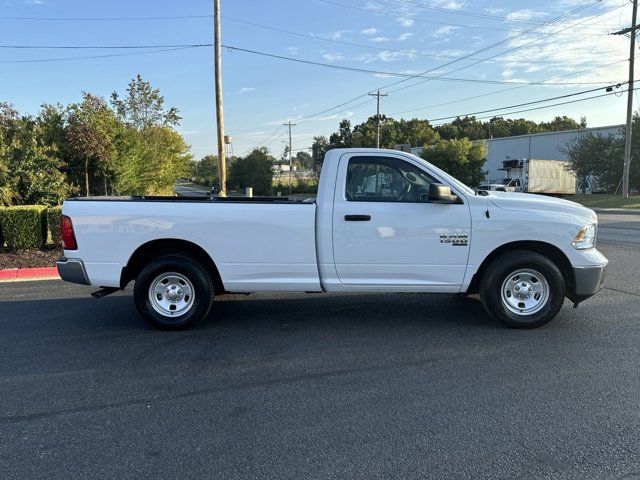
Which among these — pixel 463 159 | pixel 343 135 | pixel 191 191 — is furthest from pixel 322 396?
pixel 343 135

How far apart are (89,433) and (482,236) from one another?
4.07m

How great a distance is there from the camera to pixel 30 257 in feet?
32.3

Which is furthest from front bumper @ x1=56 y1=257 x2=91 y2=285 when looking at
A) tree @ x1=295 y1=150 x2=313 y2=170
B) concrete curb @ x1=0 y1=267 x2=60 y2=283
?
tree @ x1=295 y1=150 x2=313 y2=170

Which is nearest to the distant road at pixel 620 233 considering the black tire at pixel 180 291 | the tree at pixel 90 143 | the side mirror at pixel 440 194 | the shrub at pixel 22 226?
the side mirror at pixel 440 194

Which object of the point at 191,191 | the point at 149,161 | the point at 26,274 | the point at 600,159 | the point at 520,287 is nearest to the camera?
the point at 520,287

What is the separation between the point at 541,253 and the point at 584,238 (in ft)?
1.49

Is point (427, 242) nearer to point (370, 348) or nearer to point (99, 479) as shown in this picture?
point (370, 348)

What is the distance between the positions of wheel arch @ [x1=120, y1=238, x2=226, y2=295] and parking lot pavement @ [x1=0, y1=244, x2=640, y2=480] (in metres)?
0.62

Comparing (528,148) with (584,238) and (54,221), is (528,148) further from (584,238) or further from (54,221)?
(584,238)

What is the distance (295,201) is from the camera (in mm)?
5621

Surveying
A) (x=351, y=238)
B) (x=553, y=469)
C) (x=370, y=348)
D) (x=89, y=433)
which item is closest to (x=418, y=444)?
(x=553, y=469)

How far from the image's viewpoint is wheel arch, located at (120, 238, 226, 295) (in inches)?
217

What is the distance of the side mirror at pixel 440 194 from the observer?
512 centimetres

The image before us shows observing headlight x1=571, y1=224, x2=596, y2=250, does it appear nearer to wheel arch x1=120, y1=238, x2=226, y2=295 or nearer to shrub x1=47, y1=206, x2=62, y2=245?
wheel arch x1=120, y1=238, x2=226, y2=295
